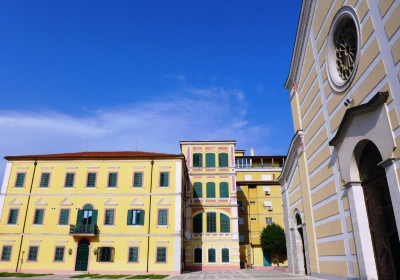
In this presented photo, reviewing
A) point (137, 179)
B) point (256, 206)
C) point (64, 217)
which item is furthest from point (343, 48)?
point (256, 206)

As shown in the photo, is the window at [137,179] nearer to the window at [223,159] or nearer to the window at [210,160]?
the window at [210,160]

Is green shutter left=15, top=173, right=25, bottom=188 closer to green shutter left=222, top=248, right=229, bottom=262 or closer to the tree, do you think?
green shutter left=222, top=248, right=229, bottom=262

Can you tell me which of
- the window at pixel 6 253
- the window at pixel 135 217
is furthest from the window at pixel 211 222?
the window at pixel 6 253

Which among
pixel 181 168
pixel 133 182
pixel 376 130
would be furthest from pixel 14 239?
pixel 376 130

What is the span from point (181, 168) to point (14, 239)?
56.2ft

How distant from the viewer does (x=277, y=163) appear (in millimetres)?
49969

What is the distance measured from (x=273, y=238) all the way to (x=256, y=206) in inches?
247

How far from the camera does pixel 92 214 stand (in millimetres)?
28922

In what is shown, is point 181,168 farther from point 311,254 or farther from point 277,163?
point 277,163

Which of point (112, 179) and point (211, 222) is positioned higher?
point (112, 179)

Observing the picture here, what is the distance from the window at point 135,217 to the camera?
28656 millimetres

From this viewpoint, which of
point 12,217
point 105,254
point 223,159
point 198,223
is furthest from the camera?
point 223,159

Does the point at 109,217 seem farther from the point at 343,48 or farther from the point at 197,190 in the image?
the point at 343,48

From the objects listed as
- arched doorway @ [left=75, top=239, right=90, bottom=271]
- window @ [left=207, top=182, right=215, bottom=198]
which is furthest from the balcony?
window @ [left=207, top=182, right=215, bottom=198]
